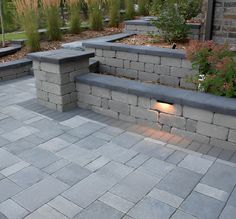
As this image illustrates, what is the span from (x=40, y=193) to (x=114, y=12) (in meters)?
7.69

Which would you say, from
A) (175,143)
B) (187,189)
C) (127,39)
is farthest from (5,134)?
(127,39)

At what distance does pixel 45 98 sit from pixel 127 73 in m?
1.45

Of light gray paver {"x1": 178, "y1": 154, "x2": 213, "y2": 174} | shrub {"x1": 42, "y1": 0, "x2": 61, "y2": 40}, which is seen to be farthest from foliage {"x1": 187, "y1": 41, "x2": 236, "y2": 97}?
shrub {"x1": 42, "y1": 0, "x2": 61, "y2": 40}

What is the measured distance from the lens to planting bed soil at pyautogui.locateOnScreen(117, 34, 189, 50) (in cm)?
562

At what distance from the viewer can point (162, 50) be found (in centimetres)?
482

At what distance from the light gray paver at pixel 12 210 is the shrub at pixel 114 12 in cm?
766

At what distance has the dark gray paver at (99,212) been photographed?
2.42 metres

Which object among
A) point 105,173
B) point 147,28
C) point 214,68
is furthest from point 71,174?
point 147,28

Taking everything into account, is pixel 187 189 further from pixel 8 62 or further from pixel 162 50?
pixel 8 62

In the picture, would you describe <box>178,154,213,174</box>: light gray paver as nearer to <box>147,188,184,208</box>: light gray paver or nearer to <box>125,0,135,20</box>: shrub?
<box>147,188,184,208</box>: light gray paver

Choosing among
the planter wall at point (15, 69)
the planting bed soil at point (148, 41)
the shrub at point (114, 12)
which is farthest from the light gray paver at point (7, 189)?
the shrub at point (114, 12)

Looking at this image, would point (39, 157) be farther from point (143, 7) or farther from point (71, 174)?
point (143, 7)

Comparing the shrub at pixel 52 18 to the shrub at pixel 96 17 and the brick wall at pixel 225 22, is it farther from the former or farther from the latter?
the brick wall at pixel 225 22

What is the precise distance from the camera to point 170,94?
3707 millimetres
